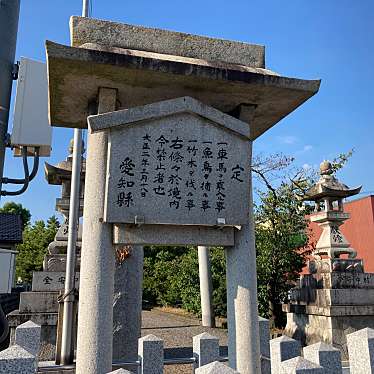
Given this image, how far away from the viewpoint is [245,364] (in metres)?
3.71

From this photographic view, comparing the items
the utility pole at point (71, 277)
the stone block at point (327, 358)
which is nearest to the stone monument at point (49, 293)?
the utility pole at point (71, 277)

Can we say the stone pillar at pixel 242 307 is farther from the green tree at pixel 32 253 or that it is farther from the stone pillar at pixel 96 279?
the green tree at pixel 32 253

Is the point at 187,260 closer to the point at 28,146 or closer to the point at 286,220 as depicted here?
the point at 286,220

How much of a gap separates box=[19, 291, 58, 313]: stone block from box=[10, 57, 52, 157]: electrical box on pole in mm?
6201

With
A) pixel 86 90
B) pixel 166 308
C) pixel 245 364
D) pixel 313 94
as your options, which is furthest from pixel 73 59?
pixel 166 308

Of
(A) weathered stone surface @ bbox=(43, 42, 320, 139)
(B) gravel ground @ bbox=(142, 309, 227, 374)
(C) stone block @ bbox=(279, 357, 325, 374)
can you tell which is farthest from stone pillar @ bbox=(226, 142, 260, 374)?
(B) gravel ground @ bbox=(142, 309, 227, 374)

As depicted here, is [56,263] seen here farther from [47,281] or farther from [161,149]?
[161,149]

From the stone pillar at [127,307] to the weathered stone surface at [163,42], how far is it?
3571 mm

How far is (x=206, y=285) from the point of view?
1285 centimetres

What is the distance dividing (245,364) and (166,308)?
1762 centimetres

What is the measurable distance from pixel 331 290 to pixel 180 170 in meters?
6.38

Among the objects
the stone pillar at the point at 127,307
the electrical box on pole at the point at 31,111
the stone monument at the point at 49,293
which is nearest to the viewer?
the electrical box on pole at the point at 31,111

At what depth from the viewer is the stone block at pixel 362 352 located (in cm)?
320

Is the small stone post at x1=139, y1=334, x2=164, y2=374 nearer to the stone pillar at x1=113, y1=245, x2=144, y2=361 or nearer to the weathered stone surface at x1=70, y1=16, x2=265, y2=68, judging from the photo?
the stone pillar at x1=113, y1=245, x2=144, y2=361
